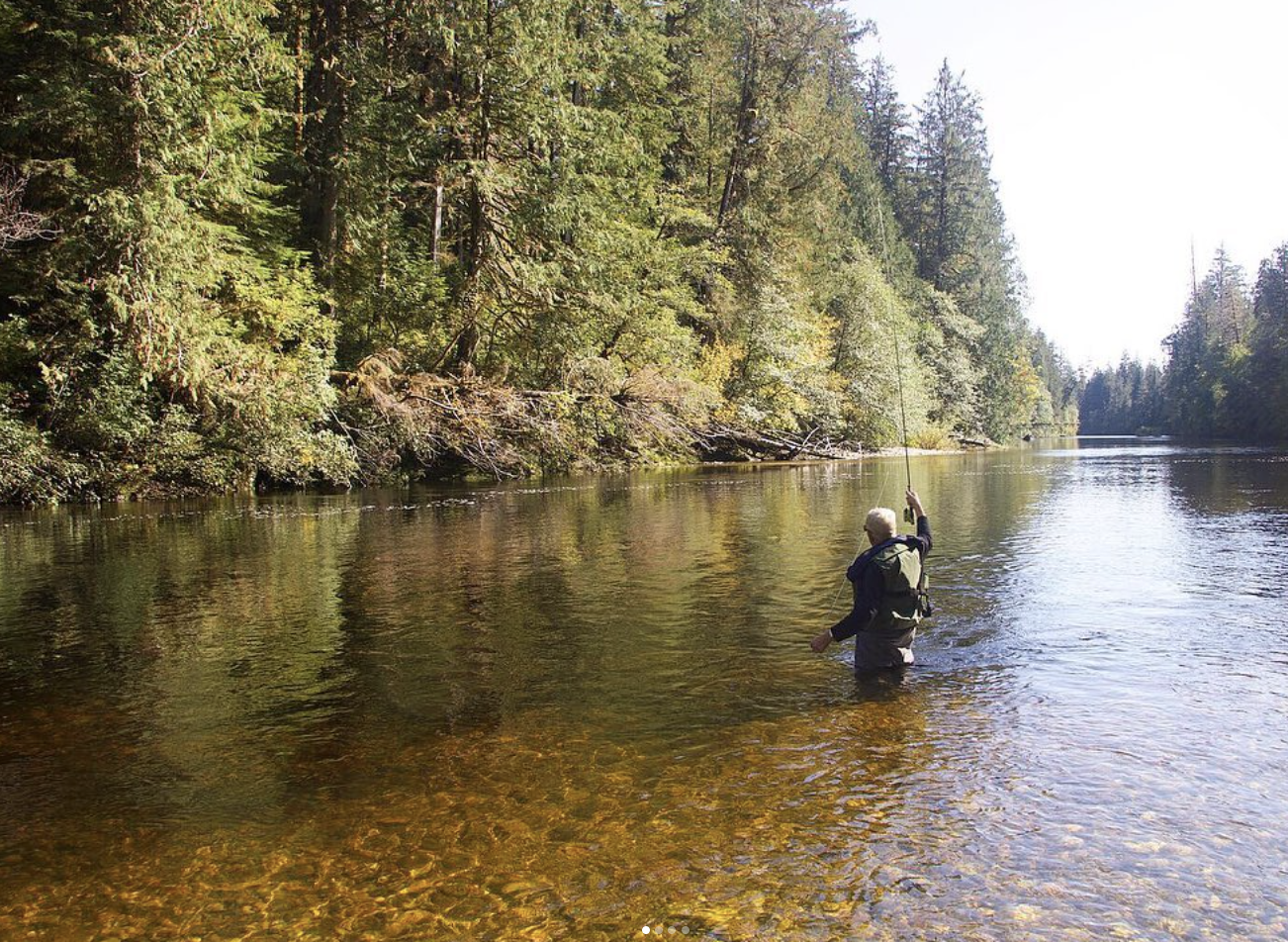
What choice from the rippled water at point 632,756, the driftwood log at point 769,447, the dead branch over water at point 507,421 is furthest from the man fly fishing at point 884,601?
the driftwood log at point 769,447

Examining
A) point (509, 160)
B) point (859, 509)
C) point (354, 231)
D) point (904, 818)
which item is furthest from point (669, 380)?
point (904, 818)

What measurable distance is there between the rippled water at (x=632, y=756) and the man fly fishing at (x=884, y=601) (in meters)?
0.37

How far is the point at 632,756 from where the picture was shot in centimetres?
602

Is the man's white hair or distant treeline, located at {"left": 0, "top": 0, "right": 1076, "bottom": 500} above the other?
distant treeline, located at {"left": 0, "top": 0, "right": 1076, "bottom": 500}

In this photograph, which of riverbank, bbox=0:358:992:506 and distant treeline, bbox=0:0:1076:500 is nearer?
distant treeline, bbox=0:0:1076:500

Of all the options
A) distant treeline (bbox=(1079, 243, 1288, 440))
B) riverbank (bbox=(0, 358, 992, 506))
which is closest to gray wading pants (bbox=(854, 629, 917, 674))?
riverbank (bbox=(0, 358, 992, 506))

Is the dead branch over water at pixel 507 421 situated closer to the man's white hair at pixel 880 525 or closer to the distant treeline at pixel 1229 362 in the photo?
the man's white hair at pixel 880 525

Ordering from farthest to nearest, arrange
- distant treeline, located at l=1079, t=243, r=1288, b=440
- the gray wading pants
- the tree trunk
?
1. distant treeline, located at l=1079, t=243, r=1288, b=440
2. the tree trunk
3. the gray wading pants

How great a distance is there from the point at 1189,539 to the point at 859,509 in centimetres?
679

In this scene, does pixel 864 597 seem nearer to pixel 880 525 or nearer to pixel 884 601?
pixel 884 601

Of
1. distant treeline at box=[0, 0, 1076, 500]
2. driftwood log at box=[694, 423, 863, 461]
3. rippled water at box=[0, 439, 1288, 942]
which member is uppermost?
distant treeline at box=[0, 0, 1076, 500]

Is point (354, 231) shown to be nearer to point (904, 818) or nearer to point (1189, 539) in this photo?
point (1189, 539)

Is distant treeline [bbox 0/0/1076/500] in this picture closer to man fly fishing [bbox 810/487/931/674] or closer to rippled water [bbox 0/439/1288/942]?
man fly fishing [bbox 810/487/931/674]

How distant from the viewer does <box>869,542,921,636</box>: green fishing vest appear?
747 centimetres
